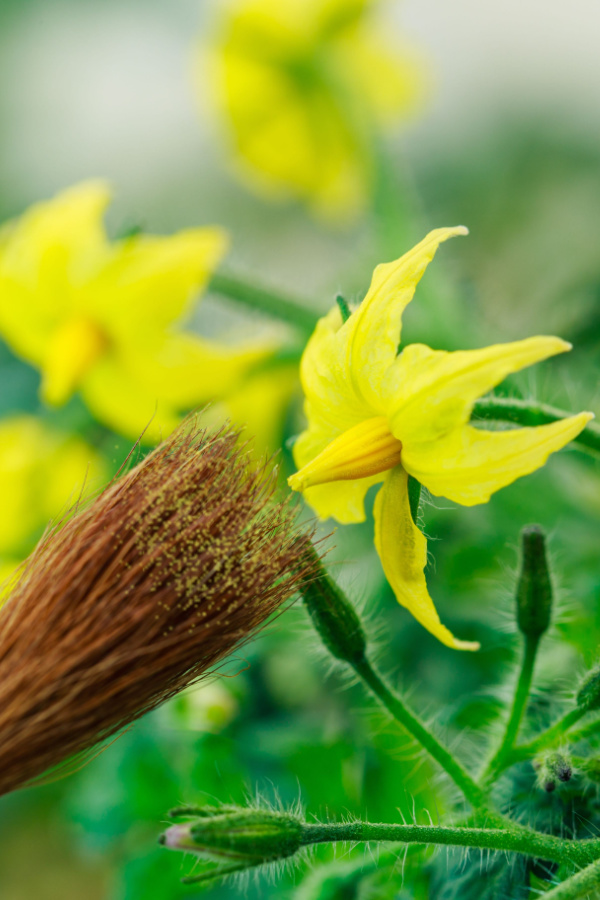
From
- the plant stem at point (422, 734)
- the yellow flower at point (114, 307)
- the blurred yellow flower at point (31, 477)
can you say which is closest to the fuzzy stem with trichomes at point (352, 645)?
the plant stem at point (422, 734)

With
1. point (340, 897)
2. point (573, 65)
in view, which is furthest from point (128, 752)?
point (573, 65)

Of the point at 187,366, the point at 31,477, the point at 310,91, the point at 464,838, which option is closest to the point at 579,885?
the point at 464,838

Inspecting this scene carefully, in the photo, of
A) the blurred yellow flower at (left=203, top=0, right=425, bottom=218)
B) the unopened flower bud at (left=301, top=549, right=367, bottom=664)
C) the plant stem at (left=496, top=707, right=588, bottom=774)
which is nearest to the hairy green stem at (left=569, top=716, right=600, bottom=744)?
the plant stem at (left=496, top=707, right=588, bottom=774)

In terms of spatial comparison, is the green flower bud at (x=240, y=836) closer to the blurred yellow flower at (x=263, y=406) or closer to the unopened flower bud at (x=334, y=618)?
the unopened flower bud at (x=334, y=618)

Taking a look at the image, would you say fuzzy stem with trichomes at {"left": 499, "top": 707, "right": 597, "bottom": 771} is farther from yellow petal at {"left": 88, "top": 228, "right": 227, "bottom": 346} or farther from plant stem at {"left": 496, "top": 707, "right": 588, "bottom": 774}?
yellow petal at {"left": 88, "top": 228, "right": 227, "bottom": 346}

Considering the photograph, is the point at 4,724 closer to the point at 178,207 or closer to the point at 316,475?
the point at 316,475
